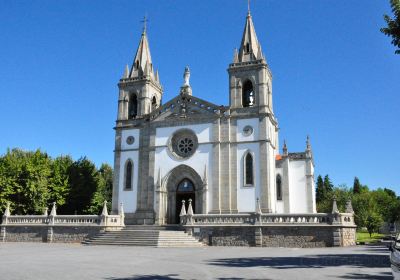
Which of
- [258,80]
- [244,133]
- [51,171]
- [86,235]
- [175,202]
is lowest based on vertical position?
[86,235]

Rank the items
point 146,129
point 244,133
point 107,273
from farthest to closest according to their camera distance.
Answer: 1. point 146,129
2. point 244,133
3. point 107,273

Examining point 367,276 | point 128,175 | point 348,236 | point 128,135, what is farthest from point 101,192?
point 367,276

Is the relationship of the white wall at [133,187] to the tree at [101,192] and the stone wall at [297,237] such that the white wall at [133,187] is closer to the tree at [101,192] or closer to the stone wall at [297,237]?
the tree at [101,192]

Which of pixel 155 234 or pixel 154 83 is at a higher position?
pixel 154 83

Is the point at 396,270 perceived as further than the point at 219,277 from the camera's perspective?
No

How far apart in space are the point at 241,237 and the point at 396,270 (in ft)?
67.8

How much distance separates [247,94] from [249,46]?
184 inches

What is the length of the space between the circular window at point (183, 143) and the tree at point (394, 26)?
933 inches

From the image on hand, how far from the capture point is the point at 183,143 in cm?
3603

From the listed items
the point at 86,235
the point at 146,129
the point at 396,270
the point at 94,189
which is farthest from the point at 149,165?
the point at 396,270

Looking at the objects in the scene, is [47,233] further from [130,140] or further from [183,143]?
[183,143]

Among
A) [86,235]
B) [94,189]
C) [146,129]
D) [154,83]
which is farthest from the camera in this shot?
[94,189]

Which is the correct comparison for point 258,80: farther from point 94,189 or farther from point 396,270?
point 396,270

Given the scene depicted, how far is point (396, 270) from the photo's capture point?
22.7 ft
